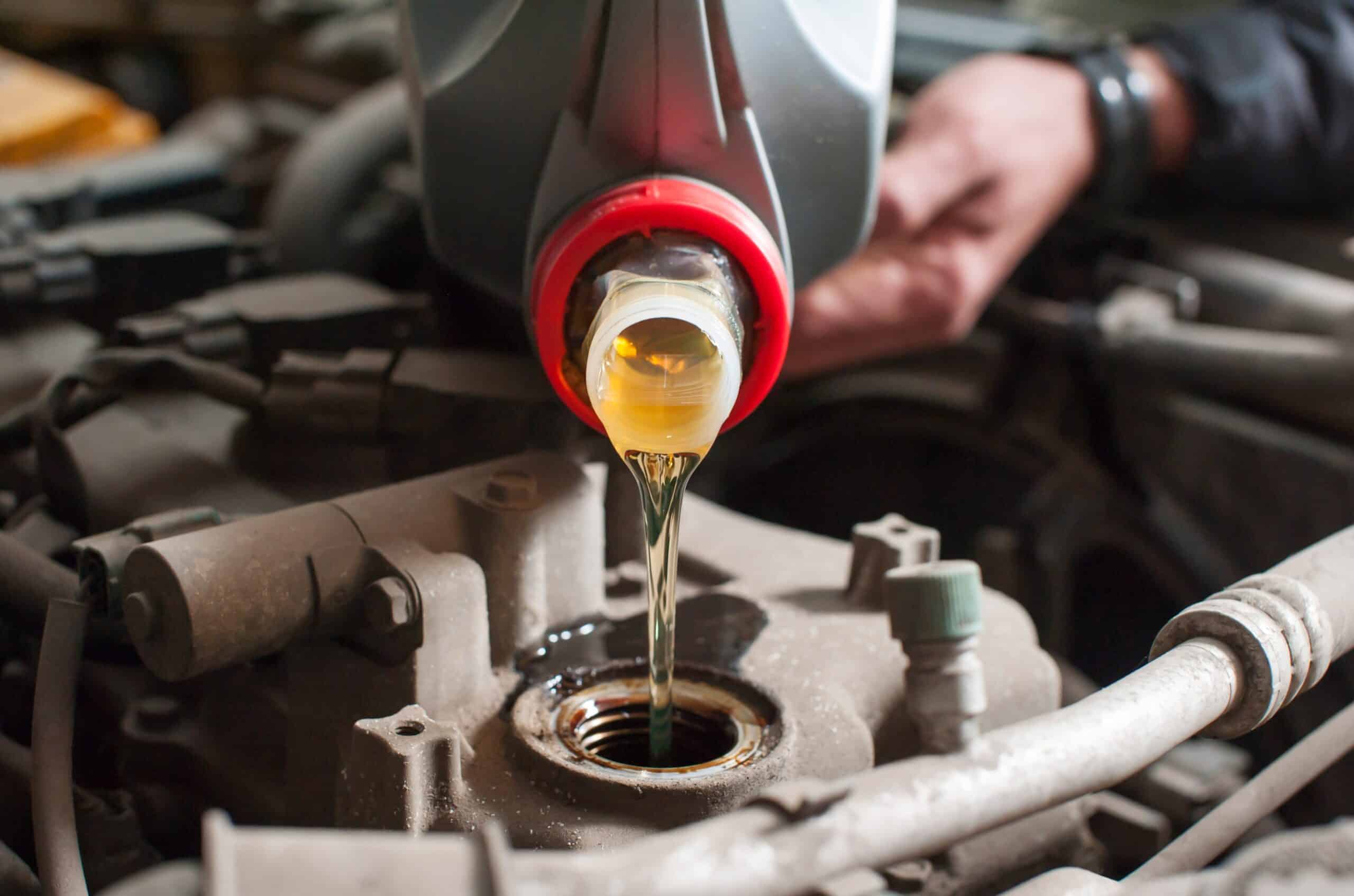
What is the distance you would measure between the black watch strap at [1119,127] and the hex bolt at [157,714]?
3.21 feet

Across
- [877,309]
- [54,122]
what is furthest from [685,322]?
[54,122]

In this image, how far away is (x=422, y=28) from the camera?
2.43ft

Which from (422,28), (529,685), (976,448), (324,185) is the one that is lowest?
(976,448)

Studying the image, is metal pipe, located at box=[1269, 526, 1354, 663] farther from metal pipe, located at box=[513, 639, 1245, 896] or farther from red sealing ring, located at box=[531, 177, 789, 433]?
red sealing ring, located at box=[531, 177, 789, 433]

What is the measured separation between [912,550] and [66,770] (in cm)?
46

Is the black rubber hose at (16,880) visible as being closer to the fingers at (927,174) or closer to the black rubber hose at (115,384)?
the black rubber hose at (115,384)

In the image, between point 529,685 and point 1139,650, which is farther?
point 1139,650

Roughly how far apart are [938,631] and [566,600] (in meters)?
0.25

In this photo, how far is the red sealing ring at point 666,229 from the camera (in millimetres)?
634

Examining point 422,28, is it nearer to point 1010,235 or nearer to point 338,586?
point 338,586

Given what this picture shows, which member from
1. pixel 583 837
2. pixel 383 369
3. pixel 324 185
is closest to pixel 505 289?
pixel 383 369

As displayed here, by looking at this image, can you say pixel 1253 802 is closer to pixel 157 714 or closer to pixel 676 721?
pixel 676 721

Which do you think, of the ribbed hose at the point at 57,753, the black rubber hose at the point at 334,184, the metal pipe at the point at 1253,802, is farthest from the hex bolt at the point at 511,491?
the black rubber hose at the point at 334,184

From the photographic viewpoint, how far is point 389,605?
63 cm
